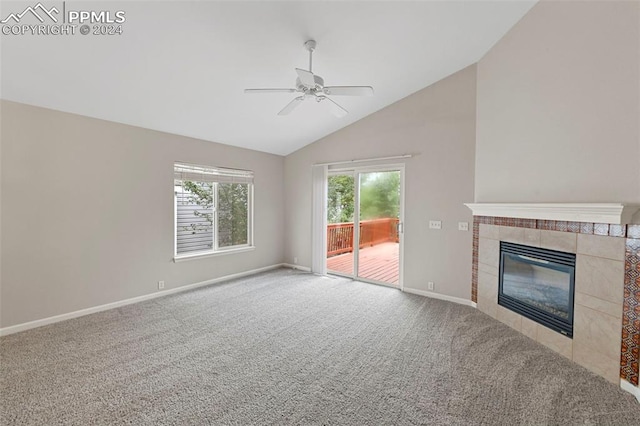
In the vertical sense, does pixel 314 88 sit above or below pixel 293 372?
above

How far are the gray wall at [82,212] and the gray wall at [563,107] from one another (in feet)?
14.2

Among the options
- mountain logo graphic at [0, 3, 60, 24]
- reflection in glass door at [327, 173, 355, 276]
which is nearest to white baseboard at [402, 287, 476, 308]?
reflection in glass door at [327, 173, 355, 276]

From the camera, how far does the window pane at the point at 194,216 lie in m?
4.27

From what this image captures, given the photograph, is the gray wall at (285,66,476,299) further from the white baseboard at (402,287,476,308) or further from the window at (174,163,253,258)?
the window at (174,163,253,258)

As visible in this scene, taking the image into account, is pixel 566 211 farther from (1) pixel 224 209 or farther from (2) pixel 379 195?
(1) pixel 224 209

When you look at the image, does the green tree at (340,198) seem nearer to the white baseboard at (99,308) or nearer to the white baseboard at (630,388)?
the white baseboard at (99,308)

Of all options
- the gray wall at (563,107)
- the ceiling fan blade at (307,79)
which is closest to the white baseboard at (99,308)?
the ceiling fan blade at (307,79)

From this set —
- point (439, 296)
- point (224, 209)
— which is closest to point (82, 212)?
point (224, 209)

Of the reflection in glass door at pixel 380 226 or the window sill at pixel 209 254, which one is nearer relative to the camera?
the window sill at pixel 209 254

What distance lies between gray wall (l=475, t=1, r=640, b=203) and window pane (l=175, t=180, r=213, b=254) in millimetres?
4249

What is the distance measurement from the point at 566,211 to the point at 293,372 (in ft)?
9.38

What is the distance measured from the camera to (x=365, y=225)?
4.84 metres

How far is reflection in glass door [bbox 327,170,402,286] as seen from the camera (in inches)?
178

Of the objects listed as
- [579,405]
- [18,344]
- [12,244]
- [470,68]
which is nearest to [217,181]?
[12,244]
